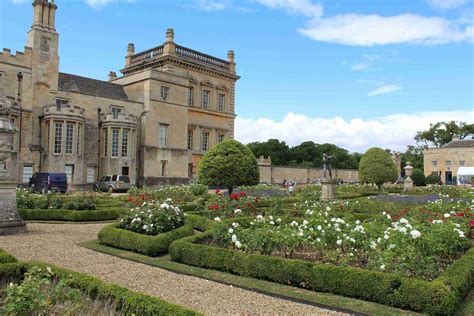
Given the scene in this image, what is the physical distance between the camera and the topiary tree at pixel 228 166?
795 inches

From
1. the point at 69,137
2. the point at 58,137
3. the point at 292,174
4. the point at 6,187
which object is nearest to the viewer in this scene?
the point at 6,187

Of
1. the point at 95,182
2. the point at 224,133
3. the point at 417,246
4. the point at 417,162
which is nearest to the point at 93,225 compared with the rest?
the point at 417,246

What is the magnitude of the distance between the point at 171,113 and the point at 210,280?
28.1 meters

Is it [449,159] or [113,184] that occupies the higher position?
[449,159]

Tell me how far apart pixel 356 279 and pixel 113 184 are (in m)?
24.5

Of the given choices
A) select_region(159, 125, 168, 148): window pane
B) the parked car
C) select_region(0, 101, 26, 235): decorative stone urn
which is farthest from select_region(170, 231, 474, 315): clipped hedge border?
select_region(159, 125, 168, 148): window pane

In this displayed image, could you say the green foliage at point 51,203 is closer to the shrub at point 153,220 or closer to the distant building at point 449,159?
the shrub at point 153,220

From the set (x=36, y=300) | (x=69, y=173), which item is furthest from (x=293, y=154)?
(x=36, y=300)

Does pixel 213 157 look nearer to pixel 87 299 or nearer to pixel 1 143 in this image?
pixel 1 143

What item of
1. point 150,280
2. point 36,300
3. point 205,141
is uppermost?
point 205,141

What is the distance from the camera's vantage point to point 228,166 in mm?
20094

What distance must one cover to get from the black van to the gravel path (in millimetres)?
13857

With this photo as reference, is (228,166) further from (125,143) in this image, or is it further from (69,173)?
(69,173)

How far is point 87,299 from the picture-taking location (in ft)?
14.5
